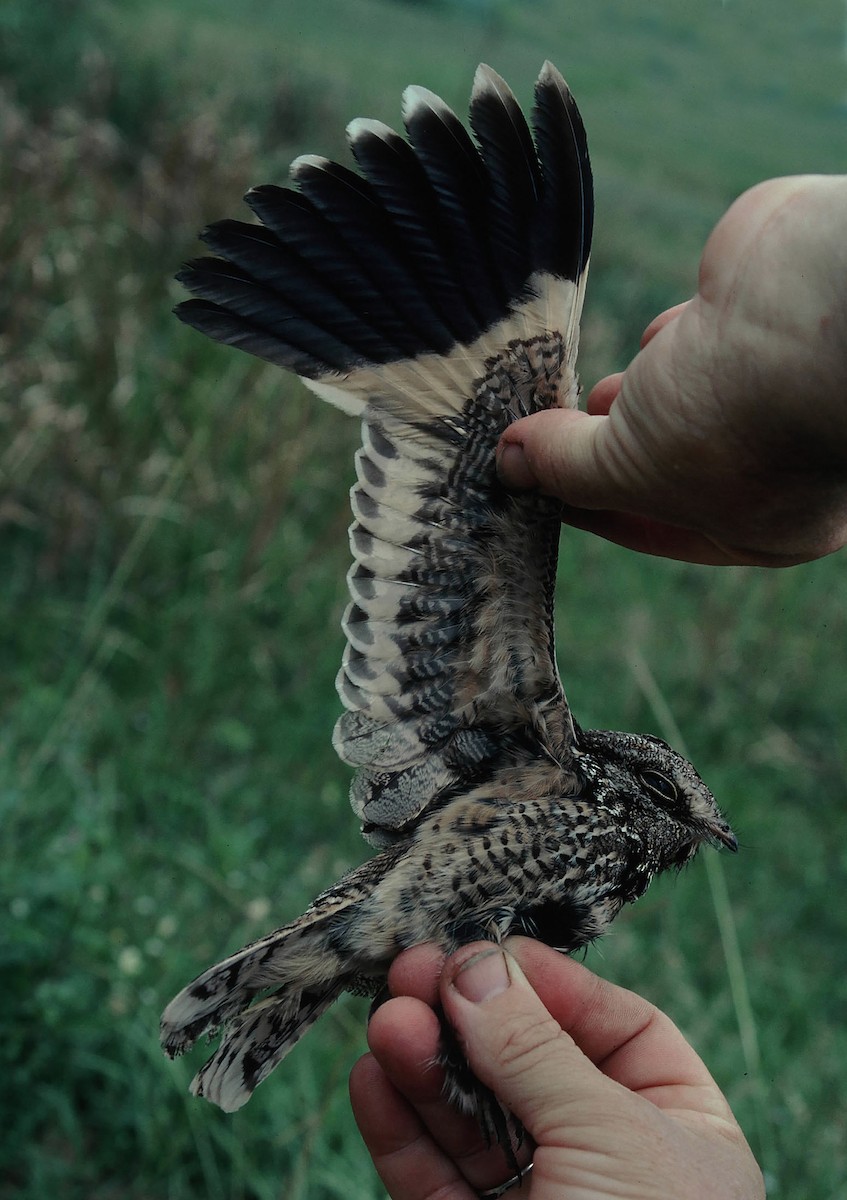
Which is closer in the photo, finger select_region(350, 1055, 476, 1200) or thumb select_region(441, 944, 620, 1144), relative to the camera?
thumb select_region(441, 944, 620, 1144)

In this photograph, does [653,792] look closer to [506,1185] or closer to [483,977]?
[483,977]

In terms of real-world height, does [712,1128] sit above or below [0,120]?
below

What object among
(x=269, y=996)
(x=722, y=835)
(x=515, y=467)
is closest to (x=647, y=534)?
(x=515, y=467)

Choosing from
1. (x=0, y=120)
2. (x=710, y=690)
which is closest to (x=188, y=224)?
(x=0, y=120)

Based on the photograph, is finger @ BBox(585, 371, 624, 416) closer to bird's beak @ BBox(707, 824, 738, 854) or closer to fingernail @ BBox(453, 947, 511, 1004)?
bird's beak @ BBox(707, 824, 738, 854)

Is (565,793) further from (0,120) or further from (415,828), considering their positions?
(0,120)

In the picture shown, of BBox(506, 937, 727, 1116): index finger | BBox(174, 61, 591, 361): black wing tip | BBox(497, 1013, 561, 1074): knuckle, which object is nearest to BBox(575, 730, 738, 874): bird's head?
BBox(506, 937, 727, 1116): index finger

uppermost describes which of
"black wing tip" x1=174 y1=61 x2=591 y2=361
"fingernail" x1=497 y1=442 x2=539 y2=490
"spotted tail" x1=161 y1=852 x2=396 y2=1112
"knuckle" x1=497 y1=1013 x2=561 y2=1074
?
"black wing tip" x1=174 y1=61 x2=591 y2=361
